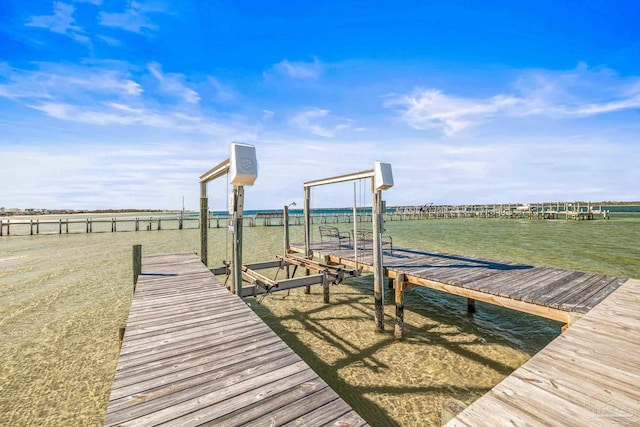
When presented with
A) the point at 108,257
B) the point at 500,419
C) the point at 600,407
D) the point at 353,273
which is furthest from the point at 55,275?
the point at 600,407

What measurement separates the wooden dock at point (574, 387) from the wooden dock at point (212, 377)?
4.50ft

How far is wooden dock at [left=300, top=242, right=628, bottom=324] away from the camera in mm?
5355

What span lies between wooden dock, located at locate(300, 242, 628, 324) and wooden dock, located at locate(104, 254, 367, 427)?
171 inches

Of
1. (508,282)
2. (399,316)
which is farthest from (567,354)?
(399,316)

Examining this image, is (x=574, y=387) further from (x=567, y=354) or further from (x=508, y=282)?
(x=508, y=282)

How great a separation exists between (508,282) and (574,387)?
4189 millimetres

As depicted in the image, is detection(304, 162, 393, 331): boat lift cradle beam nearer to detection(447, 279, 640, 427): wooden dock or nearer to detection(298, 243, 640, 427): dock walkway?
detection(298, 243, 640, 427): dock walkway

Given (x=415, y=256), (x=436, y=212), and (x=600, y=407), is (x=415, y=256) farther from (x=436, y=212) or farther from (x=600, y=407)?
(x=436, y=212)

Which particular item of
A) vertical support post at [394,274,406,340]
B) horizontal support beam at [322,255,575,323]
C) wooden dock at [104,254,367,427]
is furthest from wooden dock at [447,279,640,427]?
vertical support post at [394,274,406,340]

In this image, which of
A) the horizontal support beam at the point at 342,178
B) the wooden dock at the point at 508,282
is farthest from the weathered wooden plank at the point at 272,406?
the horizontal support beam at the point at 342,178

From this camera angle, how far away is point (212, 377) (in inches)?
116

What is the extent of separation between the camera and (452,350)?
6371 millimetres

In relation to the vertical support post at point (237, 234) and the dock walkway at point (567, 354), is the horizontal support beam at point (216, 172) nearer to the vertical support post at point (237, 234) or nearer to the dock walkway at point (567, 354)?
the vertical support post at point (237, 234)

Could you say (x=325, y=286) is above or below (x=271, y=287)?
below
